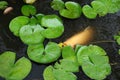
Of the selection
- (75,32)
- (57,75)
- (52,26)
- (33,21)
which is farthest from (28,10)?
(57,75)

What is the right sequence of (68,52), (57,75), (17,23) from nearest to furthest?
(57,75) → (68,52) → (17,23)

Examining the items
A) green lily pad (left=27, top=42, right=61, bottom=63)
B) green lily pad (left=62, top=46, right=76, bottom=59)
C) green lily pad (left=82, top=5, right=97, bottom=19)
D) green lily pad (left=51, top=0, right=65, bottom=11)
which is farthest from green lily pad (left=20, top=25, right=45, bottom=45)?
green lily pad (left=82, top=5, right=97, bottom=19)

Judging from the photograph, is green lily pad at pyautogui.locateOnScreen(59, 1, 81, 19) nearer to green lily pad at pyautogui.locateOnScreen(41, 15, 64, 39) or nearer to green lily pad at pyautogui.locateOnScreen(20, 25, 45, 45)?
green lily pad at pyautogui.locateOnScreen(41, 15, 64, 39)

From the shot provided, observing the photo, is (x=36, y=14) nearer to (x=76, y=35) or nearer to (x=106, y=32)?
(x=76, y=35)

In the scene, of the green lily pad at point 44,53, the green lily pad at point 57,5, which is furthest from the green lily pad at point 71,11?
the green lily pad at point 44,53

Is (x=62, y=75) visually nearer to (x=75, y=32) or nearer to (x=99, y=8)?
(x=75, y=32)

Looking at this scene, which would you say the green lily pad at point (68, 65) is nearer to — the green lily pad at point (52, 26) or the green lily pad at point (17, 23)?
Answer: the green lily pad at point (52, 26)

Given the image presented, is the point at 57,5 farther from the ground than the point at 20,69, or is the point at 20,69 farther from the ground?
the point at 57,5
